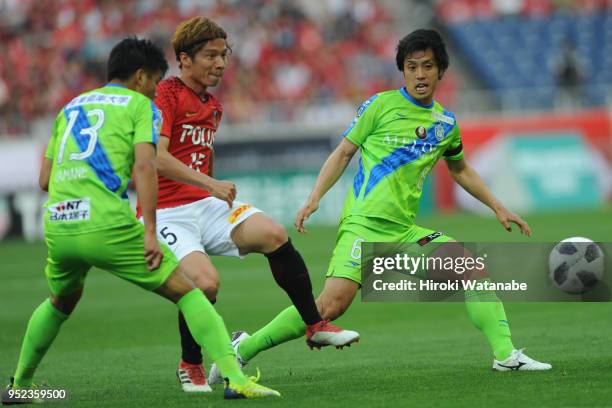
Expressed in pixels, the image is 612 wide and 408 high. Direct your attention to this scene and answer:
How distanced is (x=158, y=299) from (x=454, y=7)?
20.4 metres

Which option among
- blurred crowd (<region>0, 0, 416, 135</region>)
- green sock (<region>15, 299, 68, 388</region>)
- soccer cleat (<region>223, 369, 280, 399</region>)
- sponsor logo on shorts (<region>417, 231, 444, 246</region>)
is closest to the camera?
soccer cleat (<region>223, 369, 280, 399</region>)

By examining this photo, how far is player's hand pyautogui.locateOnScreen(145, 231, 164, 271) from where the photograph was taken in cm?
627

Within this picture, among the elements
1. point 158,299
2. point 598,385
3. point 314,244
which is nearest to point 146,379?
point 598,385

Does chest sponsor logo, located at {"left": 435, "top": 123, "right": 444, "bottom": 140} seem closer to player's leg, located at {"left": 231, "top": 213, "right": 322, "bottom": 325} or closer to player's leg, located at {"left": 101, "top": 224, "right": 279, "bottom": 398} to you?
player's leg, located at {"left": 231, "top": 213, "right": 322, "bottom": 325}

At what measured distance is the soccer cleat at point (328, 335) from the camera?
7.20m

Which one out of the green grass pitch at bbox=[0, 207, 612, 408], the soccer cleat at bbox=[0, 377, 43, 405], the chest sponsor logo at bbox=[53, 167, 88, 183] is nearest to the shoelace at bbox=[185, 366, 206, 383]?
the green grass pitch at bbox=[0, 207, 612, 408]

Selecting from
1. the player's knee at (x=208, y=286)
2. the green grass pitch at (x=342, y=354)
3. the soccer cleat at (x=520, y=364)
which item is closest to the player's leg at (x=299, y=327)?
the green grass pitch at (x=342, y=354)

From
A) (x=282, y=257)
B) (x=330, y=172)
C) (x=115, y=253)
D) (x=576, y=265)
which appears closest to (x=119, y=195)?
(x=115, y=253)

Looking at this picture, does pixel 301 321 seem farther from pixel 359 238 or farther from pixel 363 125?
pixel 363 125

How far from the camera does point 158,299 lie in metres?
14.7

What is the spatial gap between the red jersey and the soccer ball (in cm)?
242

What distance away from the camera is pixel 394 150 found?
7.62 metres

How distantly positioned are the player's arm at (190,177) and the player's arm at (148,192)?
0.57 meters

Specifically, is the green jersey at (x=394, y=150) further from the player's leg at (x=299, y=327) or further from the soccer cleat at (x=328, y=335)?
the soccer cleat at (x=328, y=335)
